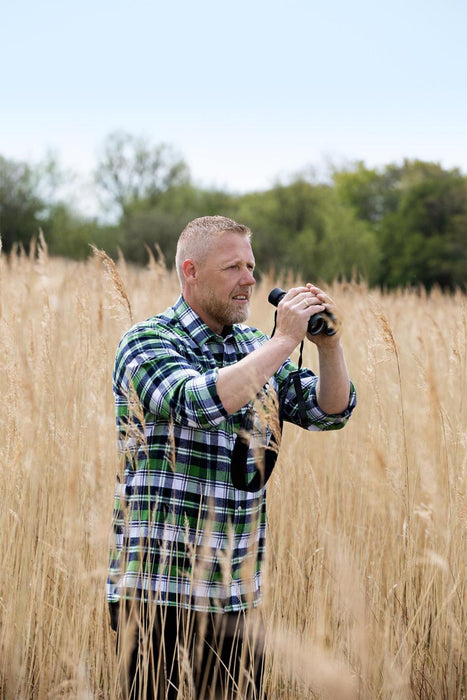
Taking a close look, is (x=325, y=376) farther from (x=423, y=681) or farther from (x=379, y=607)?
(x=423, y=681)

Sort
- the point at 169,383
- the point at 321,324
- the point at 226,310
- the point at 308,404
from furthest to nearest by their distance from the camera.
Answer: the point at 308,404
the point at 226,310
the point at 321,324
the point at 169,383

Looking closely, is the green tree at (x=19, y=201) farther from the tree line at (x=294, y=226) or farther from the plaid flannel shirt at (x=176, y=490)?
the plaid flannel shirt at (x=176, y=490)

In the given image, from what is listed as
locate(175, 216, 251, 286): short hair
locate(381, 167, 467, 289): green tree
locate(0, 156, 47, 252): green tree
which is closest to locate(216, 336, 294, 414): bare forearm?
locate(175, 216, 251, 286): short hair

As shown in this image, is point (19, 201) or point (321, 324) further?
point (19, 201)

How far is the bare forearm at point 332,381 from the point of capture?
187cm

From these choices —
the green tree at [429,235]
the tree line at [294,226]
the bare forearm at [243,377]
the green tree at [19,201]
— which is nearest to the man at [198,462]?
the bare forearm at [243,377]

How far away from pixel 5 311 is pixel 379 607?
1.86 metres

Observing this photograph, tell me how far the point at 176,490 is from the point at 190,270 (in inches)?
23.6

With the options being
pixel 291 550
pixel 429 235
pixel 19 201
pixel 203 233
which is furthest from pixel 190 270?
pixel 429 235

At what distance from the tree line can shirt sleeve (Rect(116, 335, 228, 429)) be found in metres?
19.4

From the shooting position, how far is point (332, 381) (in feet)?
6.25

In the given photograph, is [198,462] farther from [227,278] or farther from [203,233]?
[203,233]

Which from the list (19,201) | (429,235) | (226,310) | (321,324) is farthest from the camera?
(429,235)

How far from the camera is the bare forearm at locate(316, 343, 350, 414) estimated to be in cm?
187
